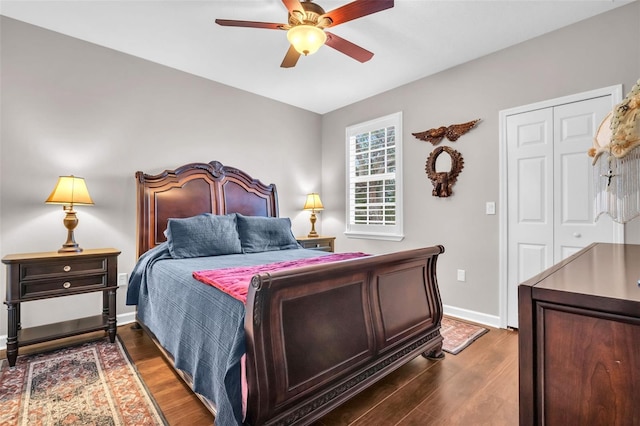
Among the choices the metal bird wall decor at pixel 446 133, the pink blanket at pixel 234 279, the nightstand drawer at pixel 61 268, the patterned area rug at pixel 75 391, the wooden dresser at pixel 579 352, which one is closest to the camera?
the wooden dresser at pixel 579 352

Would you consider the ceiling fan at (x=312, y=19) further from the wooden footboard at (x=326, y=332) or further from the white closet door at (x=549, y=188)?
the white closet door at (x=549, y=188)

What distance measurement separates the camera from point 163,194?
3.27 meters

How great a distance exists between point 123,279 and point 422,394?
9.40 ft

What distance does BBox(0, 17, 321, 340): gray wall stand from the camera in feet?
8.59

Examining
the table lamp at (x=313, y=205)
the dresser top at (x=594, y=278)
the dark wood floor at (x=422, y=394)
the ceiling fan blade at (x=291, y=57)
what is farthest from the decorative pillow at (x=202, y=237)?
the dresser top at (x=594, y=278)

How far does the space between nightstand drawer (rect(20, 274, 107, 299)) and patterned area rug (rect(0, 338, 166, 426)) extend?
478 mm

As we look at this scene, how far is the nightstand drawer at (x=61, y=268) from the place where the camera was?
2316mm

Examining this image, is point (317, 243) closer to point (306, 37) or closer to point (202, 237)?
point (202, 237)

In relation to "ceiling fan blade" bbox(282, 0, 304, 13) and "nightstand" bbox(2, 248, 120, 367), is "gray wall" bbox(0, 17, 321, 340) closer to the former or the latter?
"nightstand" bbox(2, 248, 120, 367)

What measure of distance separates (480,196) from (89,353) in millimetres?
3704

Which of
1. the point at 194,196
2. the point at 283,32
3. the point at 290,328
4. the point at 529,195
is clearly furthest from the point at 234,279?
the point at 529,195

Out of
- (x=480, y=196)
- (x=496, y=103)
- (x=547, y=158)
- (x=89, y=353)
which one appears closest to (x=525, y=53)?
(x=496, y=103)

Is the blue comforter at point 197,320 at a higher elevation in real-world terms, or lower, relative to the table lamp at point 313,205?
lower

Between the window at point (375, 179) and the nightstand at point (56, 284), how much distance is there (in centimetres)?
291
